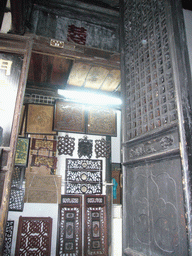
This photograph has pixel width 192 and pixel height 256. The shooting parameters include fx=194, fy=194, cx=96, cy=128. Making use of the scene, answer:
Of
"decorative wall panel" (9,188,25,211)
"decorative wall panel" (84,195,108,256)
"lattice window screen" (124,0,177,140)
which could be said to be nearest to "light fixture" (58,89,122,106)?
"lattice window screen" (124,0,177,140)

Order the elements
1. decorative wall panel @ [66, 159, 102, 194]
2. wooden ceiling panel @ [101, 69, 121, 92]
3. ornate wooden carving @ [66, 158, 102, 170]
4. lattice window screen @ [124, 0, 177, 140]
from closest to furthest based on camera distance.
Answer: lattice window screen @ [124, 0, 177, 140] < wooden ceiling panel @ [101, 69, 121, 92] < decorative wall panel @ [66, 159, 102, 194] < ornate wooden carving @ [66, 158, 102, 170]

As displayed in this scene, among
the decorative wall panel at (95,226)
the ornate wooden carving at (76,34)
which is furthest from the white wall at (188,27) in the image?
the decorative wall panel at (95,226)

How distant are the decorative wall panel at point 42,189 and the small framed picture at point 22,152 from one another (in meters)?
0.35

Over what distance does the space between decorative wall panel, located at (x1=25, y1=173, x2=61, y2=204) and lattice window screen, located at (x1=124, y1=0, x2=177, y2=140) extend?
9.37 ft

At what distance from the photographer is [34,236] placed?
12.9ft

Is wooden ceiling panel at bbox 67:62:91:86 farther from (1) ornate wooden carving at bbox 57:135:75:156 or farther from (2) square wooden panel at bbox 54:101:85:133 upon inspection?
(1) ornate wooden carving at bbox 57:135:75:156

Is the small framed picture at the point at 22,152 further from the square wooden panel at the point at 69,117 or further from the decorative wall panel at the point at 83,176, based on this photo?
the decorative wall panel at the point at 83,176

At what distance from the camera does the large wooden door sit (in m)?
1.38

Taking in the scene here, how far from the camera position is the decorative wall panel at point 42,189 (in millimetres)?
4219

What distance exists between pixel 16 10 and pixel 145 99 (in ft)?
6.90

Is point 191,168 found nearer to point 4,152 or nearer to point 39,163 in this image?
point 4,152

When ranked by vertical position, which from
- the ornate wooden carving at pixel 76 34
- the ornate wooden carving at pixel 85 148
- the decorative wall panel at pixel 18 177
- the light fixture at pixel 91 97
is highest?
the ornate wooden carving at pixel 76 34

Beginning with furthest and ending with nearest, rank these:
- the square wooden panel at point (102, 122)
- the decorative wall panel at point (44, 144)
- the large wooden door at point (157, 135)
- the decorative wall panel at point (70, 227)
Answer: the decorative wall panel at point (44, 144) < the square wooden panel at point (102, 122) < the decorative wall panel at point (70, 227) < the large wooden door at point (157, 135)

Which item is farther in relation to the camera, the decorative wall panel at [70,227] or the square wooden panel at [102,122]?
the square wooden panel at [102,122]
